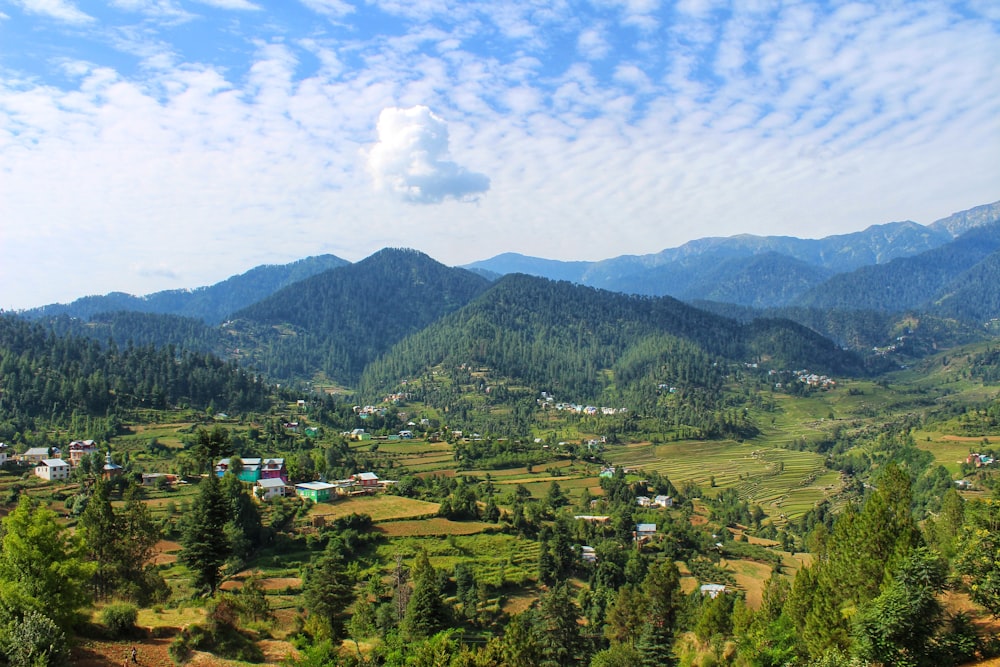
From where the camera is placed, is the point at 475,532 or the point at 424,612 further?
the point at 475,532

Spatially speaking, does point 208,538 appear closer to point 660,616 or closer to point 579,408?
point 660,616

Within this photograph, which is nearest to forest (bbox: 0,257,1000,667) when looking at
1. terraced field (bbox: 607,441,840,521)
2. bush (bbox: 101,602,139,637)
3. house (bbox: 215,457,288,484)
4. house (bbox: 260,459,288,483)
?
bush (bbox: 101,602,139,637)

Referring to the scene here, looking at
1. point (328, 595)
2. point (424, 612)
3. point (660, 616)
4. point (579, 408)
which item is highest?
point (579, 408)

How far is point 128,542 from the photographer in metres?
36.3

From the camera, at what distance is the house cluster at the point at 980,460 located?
290 feet

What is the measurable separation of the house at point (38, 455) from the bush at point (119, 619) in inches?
2274

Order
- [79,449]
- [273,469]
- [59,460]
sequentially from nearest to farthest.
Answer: [59,460], [273,469], [79,449]

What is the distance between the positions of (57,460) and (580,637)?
5833 cm

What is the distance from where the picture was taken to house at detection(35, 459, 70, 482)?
65125mm

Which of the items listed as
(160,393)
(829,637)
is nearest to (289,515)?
(829,637)

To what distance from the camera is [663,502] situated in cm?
8038

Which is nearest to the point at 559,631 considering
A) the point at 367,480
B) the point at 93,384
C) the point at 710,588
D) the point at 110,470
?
the point at 710,588

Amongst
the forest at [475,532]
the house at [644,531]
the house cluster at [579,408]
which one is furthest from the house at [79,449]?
the house cluster at [579,408]

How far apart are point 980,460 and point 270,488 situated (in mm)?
93913
